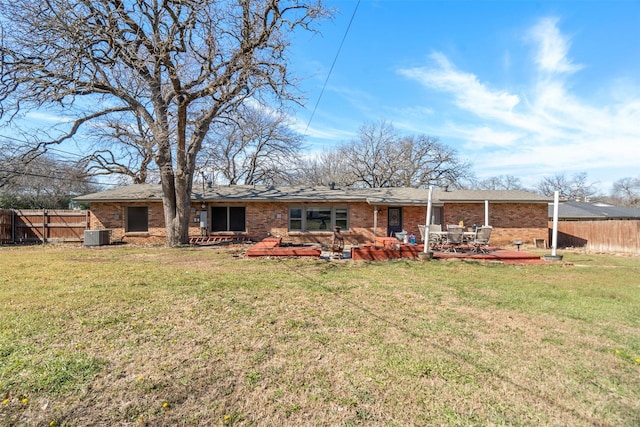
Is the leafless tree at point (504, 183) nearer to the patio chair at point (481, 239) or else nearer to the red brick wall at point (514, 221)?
the red brick wall at point (514, 221)

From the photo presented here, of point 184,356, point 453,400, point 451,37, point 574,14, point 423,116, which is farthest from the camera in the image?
point 423,116

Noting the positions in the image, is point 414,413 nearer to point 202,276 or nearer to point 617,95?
point 202,276

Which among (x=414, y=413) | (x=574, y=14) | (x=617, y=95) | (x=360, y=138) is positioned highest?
(x=360, y=138)

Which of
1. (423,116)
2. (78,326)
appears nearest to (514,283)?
(78,326)

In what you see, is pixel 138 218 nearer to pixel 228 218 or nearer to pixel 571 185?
pixel 228 218

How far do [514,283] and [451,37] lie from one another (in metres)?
8.95

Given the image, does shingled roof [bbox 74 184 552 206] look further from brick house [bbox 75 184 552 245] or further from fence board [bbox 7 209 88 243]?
fence board [bbox 7 209 88 243]

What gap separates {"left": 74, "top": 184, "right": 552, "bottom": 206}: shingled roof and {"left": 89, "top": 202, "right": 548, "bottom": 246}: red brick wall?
450 millimetres

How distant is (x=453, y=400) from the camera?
2.60 m

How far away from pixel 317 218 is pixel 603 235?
1314cm

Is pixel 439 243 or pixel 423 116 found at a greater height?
pixel 423 116

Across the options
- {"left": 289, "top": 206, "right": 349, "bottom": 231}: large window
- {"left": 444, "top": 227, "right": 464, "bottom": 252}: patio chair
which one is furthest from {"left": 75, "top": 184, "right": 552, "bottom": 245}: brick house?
{"left": 444, "top": 227, "right": 464, "bottom": 252}: patio chair

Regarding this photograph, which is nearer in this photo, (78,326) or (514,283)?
(78,326)

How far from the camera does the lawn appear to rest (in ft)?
8.13
